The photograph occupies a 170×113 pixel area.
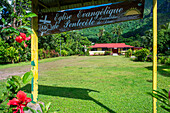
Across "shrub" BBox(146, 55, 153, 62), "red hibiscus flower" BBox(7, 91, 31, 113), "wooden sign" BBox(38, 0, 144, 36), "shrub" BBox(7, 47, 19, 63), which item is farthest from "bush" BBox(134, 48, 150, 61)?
"red hibiscus flower" BBox(7, 91, 31, 113)

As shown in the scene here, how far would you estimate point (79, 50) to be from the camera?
35.6 m

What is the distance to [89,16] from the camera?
242cm

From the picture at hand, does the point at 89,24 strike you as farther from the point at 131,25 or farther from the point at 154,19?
the point at 131,25

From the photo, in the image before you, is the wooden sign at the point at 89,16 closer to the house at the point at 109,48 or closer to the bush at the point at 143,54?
the bush at the point at 143,54

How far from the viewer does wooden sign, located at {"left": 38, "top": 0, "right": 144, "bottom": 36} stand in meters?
2.22

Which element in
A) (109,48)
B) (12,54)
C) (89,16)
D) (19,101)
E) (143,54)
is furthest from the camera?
(109,48)

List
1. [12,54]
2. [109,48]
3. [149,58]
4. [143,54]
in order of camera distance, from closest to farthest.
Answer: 1. [12,54]
2. [149,58]
3. [143,54]
4. [109,48]

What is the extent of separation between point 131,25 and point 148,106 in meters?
78.3

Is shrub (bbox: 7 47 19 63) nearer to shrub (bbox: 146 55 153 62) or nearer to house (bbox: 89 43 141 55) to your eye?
shrub (bbox: 146 55 153 62)

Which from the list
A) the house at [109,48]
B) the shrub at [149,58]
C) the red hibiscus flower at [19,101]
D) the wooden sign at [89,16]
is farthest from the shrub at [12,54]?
the house at [109,48]


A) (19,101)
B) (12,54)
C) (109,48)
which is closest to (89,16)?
(19,101)

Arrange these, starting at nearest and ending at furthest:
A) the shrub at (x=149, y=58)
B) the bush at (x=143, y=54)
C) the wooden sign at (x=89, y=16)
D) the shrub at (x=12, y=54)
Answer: the wooden sign at (x=89, y=16) → the shrub at (x=12, y=54) → the shrub at (x=149, y=58) → the bush at (x=143, y=54)

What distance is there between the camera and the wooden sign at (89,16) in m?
2.22

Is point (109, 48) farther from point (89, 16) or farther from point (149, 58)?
point (89, 16)
